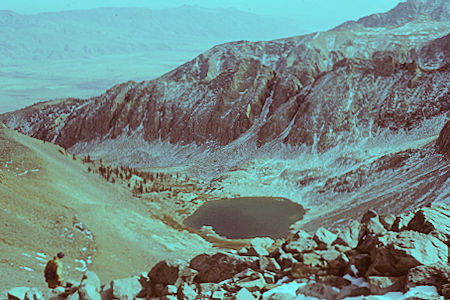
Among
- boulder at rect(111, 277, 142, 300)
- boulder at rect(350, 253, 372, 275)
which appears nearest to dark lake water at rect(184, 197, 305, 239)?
boulder at rect(111, 277, 142, 300)

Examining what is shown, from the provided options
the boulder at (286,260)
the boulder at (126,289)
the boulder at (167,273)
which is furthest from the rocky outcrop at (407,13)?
the boulder at (126,289)

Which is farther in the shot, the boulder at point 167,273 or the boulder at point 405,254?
the boulder at point 167,273

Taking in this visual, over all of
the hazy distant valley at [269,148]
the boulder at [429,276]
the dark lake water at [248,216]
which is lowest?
the dark lake water at [248,216]

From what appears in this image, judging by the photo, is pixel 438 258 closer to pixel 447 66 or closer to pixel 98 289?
pixel 98 289

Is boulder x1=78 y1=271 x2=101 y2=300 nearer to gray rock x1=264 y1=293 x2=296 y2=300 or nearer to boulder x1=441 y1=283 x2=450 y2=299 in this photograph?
gray rock x1=264 y1=293 x2=296 y2=300

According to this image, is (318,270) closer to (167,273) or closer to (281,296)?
(281,296)

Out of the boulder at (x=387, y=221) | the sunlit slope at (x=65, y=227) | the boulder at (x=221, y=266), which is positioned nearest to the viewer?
the boulder at (x=221, y=266)

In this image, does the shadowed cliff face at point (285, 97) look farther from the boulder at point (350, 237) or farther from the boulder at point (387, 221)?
the boulder at point (350, 237)

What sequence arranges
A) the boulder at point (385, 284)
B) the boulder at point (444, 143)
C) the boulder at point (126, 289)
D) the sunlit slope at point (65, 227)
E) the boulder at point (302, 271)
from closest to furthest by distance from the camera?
the boulder at point (385, 284), the boulder at point (302, 271), the boulder at point (126, 289), the sunlit slope at point (65, 227), the boulder at point (444, 143)
